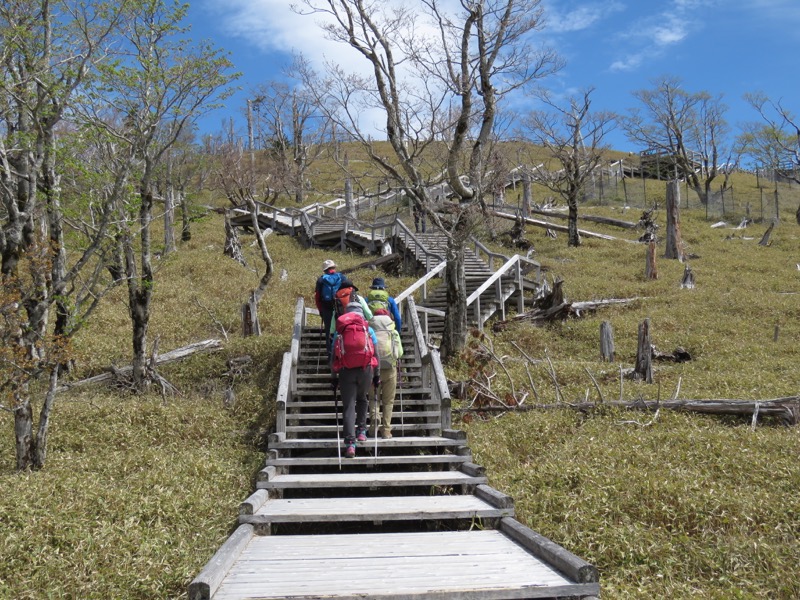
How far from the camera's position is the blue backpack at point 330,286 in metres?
11.1

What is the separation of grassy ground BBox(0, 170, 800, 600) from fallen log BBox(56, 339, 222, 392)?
35 cm

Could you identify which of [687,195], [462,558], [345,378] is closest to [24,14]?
[345,378]

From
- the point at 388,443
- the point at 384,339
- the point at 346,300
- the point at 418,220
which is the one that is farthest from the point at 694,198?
the point at 388,443

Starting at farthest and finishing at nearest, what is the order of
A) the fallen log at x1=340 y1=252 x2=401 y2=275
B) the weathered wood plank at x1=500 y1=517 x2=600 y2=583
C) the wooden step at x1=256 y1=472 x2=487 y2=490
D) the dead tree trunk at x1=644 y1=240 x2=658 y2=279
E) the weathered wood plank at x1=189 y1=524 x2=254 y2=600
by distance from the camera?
the fallen log at x1=340 y1=252 x2=401 y2=275 → the dead tree trunk at x1=644 y1=240 x2=658 y2=279 → the wooden step at x1=256 y1=472 x2=487 y2=490 → the weathered wood plank at x1=500 y1=517 x2=600 y2=583 → the weathered wood plank at x1=189 y1=524 x2=254 y2=600

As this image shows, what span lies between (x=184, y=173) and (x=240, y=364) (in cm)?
2446

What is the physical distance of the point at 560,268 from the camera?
2566 centimetres

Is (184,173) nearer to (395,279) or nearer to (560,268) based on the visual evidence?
(395,279)

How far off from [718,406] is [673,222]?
63.4 feet

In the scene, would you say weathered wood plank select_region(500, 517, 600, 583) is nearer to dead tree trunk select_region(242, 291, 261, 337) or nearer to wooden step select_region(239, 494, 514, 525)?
wooden step select_region(239, 494, 514, 525)

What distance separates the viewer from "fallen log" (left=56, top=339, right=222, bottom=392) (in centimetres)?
1316

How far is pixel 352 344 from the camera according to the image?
8195 millimetres

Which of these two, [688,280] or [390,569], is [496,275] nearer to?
[688,280]

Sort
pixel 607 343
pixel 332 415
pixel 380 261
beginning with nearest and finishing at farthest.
Answer: 1. pixel 332 415
2. pixel 607 343
3. pixel 380 261

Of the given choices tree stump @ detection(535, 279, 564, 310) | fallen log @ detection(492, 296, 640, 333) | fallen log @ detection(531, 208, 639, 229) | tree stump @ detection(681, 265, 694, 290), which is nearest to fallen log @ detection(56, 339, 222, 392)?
fallen log @ detection(492, 296, 640, 333)
